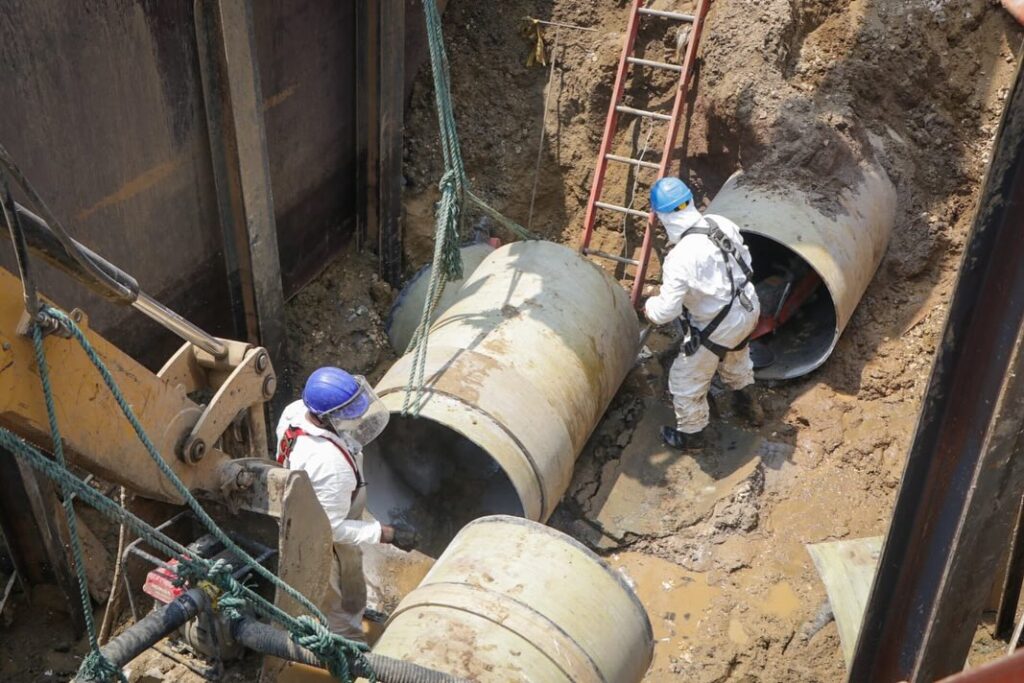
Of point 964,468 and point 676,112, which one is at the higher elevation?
point 964,468

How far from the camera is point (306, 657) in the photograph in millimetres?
3385

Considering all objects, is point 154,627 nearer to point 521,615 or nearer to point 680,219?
point 521,615

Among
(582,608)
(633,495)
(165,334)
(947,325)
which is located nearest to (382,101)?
(165,334)

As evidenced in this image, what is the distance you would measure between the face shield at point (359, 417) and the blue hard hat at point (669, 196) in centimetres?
255

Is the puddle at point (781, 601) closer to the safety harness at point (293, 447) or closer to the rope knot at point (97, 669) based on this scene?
the safety harness at point (293, 447)

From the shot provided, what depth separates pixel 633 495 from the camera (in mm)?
6645

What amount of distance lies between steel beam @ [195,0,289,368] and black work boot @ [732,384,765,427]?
3364mm

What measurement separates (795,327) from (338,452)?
4.67m

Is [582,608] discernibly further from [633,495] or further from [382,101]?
[382,101]

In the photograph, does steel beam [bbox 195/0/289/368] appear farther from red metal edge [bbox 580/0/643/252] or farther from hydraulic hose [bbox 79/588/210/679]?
hydraulic hose [bbox 79/588/210/679]

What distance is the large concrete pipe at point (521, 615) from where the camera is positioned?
3977 mm

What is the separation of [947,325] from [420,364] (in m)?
3.22

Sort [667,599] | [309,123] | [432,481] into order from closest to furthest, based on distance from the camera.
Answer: [667,599]
[432,481]
[309,123]

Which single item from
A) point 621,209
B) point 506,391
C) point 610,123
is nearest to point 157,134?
point 506,391
